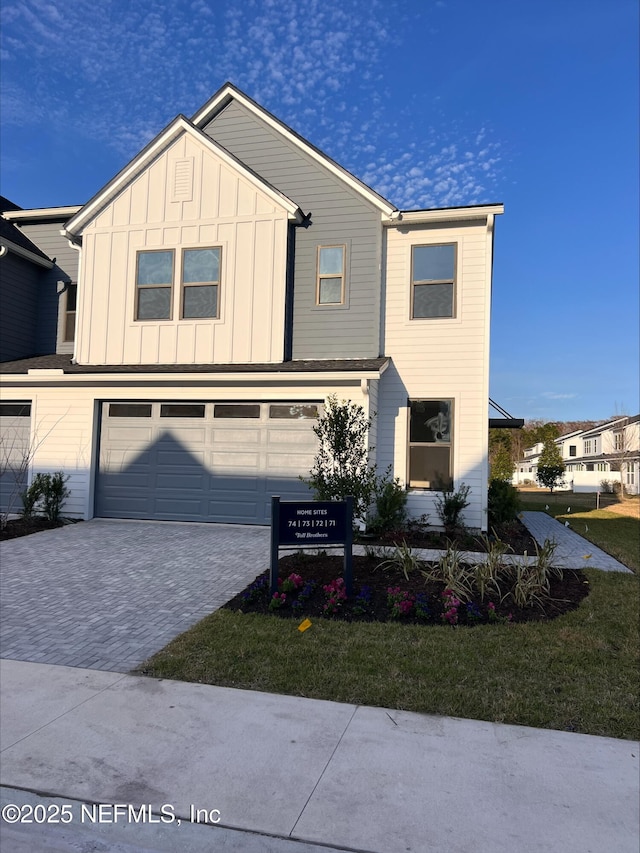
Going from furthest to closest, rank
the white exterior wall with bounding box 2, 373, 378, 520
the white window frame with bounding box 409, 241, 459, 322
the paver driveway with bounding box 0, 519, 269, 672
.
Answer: the white exterior wall with bounding box 2, 373, 378, 520 < the white window frame with bounding box 409, 241, 459, 322 < the paver driveway with bounding box 0, 519, 269, 672

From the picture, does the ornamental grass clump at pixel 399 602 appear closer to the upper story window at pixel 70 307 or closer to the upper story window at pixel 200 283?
the upper story window at pixel 200 283

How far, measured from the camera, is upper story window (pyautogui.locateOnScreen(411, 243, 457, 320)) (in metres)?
12.3

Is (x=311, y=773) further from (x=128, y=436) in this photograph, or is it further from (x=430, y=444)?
(x=128, y=436)

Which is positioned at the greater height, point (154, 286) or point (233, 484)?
point (154, 286)

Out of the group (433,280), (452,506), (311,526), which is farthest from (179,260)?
(311,526)

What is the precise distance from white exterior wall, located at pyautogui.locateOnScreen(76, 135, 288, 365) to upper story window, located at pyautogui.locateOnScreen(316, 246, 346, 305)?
33.7 inches

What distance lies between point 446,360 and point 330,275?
10.3 ft

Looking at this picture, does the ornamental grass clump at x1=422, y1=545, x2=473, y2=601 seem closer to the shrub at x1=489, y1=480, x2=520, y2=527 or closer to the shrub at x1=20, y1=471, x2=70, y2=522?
the shrub at x1=489, y1=480, x2=520, y2=527

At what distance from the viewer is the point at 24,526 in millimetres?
11688

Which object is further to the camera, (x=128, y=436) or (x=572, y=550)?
(x=128, y=436)

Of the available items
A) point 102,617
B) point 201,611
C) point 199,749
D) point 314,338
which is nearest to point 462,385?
point 314,338

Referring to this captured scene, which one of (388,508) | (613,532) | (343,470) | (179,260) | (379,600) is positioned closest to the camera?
(379,600)

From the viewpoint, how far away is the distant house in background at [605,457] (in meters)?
35.6

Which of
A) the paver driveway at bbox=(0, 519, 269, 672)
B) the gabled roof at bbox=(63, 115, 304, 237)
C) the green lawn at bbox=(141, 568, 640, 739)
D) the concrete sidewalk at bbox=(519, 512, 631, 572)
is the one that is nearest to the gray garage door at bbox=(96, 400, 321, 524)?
the paver driveway at bbox=(0, 519, 269, 672)
